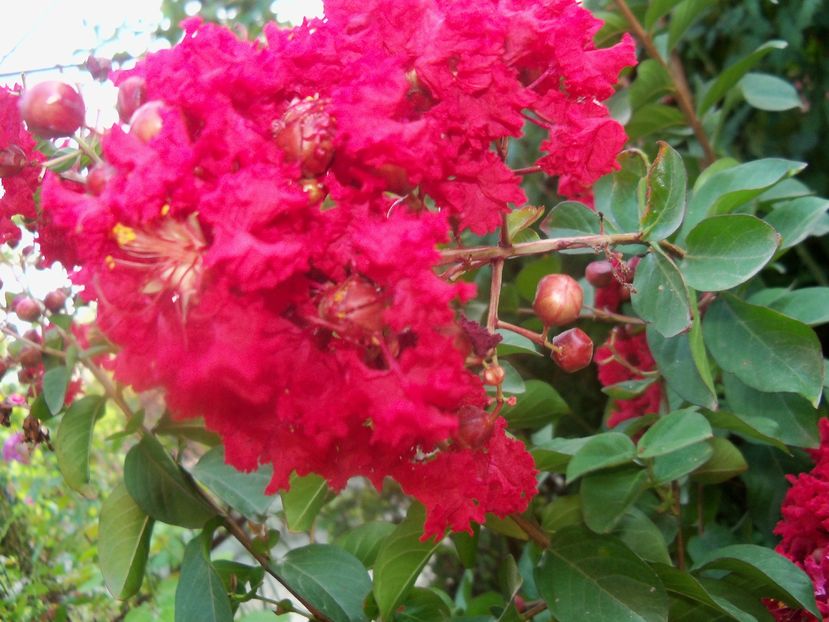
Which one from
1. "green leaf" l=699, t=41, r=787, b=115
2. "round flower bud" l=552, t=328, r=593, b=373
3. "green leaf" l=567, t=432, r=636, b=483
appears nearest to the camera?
"round flower bud" l=552, t=328, r=593, b=373

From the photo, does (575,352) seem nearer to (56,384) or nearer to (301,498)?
(301,498)

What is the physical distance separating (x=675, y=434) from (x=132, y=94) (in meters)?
0.63

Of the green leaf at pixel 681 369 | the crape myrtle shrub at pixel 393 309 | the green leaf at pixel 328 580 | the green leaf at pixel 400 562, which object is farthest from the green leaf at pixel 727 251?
the green leaf at pixel 328 580

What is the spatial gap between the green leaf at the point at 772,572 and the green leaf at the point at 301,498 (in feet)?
1.53

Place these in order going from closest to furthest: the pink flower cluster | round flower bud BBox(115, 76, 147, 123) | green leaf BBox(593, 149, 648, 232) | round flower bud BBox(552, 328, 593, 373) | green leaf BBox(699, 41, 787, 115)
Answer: the pink flower cluster
round flower bud BBox(115, 76, 147, 123)
round flower bud BBox(552, 328, 593, 373)
green leaf BBox(593, 149, 648, 232)
green leaf BBox(699, 41, 787, 115)

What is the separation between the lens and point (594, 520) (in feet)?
2.94

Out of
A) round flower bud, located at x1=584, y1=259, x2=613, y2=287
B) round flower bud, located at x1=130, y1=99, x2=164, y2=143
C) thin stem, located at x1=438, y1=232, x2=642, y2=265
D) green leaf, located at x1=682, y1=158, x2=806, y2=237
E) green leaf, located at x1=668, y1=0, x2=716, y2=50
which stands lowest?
round flower bud, located at x1=584, y1=259, x2=613, y2=287

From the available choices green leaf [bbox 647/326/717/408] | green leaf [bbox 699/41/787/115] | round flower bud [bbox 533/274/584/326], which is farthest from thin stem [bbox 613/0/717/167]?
round flower bud [bbox 533/274/584/326]

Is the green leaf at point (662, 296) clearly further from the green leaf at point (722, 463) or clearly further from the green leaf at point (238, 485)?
the green leaf at point (238, 485)

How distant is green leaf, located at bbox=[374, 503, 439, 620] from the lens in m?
0.86

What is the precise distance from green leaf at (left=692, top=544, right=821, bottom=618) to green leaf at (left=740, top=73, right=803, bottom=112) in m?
0.74

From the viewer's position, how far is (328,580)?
3.09ft

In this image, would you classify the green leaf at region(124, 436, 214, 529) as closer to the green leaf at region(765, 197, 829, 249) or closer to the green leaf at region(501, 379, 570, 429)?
the green leaf at region(501, 379, 570, 429)

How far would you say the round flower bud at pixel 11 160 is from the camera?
0.72 metres
